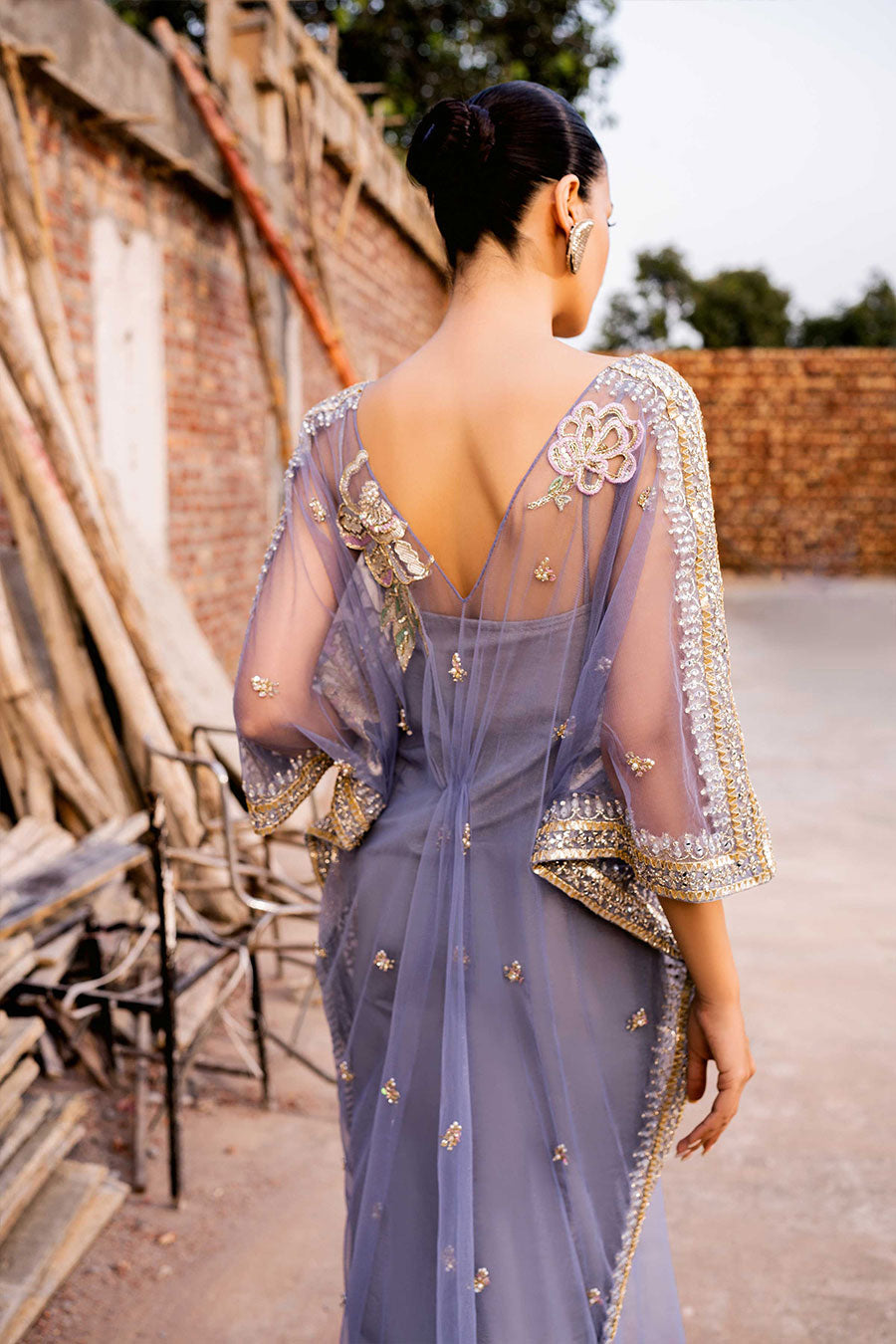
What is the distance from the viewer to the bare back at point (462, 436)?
125 cm

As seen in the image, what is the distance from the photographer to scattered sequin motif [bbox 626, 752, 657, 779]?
125 centimetres

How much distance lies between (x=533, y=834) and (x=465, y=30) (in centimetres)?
1294

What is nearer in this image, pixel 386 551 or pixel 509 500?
pixel 509 500

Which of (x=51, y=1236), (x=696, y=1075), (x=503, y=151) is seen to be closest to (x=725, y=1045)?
(x=696, y=1075)

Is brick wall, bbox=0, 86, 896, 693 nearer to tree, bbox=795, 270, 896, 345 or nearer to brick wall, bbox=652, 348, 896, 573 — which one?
brick wall, bbox=652, 348, 896, 573

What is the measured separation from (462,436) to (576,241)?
0.85ft

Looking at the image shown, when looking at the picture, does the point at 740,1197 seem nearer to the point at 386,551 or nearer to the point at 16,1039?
the point at 16,1039

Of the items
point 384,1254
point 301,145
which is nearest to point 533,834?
point 384,1254

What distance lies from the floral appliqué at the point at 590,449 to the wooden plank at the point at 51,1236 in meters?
1.75

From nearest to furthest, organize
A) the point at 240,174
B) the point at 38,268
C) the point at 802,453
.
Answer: the point at 38,268 < the point at 240,174 < the point at 802,453

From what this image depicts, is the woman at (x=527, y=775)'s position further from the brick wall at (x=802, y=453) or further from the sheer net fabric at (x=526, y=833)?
the brick wall at (x=802, y=453)

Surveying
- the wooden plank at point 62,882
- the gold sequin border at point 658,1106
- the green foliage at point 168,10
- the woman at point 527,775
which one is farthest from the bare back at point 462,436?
the green foliage at point 168,10

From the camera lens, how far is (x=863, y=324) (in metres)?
→ 32.7

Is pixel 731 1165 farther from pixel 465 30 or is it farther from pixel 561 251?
pixel 465 30
